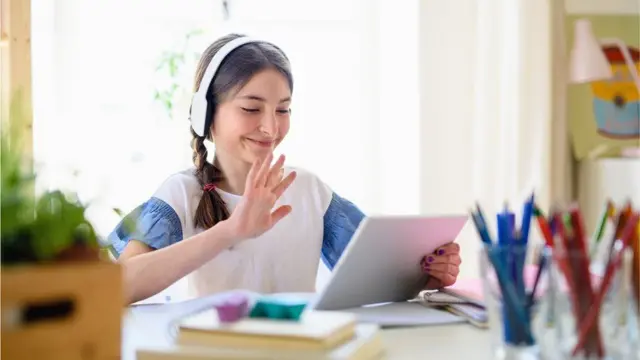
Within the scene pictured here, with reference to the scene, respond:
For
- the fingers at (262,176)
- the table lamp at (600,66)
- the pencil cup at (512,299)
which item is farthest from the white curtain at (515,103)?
the pencil cup at (512,299)

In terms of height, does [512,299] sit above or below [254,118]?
below

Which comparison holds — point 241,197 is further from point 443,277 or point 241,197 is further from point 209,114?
point 443,277

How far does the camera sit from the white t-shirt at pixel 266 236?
1.65m

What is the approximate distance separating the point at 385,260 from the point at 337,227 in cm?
60

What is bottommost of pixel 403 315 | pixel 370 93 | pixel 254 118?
pixel 403 315

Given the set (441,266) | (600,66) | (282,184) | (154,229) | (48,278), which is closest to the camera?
(48,278)

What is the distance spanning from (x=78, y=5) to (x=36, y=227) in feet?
8.81

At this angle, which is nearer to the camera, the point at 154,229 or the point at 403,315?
the point at 403,315

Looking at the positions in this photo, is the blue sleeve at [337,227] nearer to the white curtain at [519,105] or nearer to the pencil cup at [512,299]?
the pencil cup at [512,299]

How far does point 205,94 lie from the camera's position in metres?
1.75

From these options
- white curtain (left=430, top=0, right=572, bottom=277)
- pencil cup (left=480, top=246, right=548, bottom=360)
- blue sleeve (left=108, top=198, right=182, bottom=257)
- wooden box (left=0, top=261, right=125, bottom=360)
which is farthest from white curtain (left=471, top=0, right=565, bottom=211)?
wooden box (left=0, top=261, right=125, bottom=360)

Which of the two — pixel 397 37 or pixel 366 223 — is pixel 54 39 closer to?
pixel 397 37

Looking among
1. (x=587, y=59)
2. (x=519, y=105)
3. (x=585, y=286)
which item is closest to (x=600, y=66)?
(x=587, y=59)

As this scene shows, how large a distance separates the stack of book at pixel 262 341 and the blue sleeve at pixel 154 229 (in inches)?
29.1
